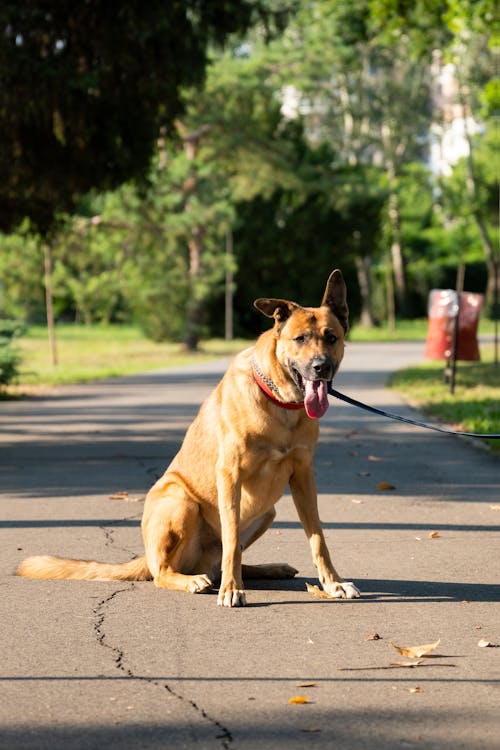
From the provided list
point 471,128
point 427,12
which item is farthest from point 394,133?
point 427,12

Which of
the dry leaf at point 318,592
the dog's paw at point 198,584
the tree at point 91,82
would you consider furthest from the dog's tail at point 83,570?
the tree at point 91,82

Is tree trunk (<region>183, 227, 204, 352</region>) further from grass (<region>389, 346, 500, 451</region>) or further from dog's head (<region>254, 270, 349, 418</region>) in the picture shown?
dog's head (<region>254, 270, 349, 418</region>)

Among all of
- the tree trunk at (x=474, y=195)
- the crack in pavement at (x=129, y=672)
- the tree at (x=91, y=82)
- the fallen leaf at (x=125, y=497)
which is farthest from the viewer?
the tree trunk at (x=474, y=195)

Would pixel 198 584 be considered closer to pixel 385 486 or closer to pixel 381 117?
pixel 385 486

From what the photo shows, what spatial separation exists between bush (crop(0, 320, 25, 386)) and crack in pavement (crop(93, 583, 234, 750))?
16837mm

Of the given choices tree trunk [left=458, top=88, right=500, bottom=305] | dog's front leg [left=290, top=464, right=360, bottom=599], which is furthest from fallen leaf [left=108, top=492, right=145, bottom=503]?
tree trunk [left=458, top=88, right=500, bottom=305]

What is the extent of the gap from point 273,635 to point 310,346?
1.37 m

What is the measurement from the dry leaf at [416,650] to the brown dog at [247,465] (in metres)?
1.05

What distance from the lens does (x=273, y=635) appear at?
5848 mm

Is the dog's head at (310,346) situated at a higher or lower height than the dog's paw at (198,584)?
higher

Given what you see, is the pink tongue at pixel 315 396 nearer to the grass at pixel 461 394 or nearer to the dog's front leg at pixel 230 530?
the dog's front leg at pixel 230 530

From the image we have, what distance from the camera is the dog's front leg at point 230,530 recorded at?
639cm

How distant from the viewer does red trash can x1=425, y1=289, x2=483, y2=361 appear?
2414cm

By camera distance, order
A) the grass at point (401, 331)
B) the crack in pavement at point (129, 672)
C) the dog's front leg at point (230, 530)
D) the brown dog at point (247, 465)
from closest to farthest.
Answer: the crack in pavement at point (129, 672), the brown dog at point (247, 465), the dog's front leg at point (230, 530), the grass at point (401, 331)
